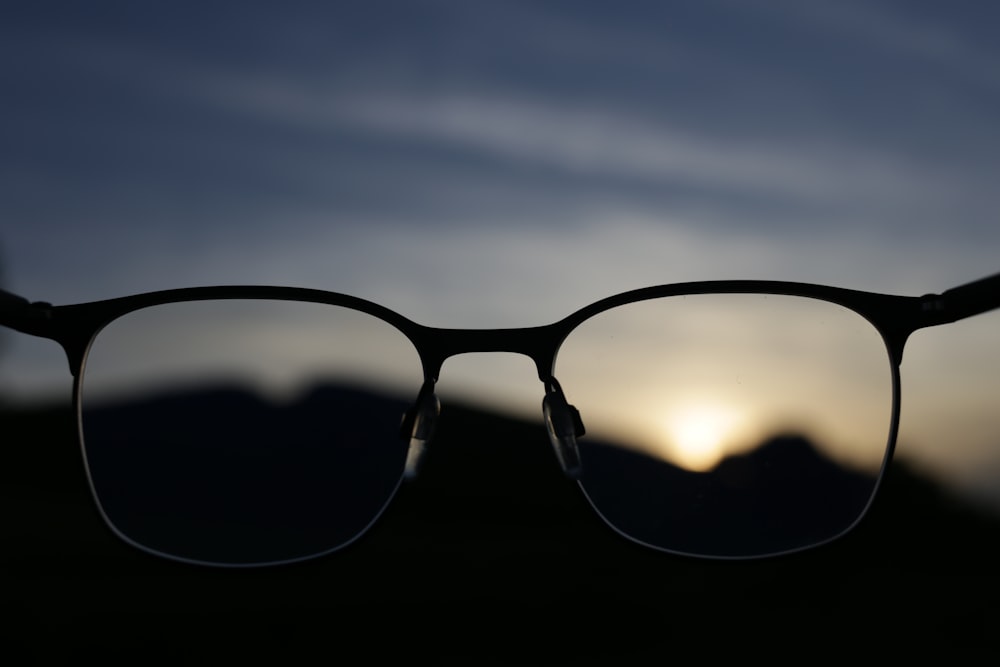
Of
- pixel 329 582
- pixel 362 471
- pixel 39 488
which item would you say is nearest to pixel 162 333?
pixel 362 471

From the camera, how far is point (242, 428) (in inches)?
30.7

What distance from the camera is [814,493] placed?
787 millimetres

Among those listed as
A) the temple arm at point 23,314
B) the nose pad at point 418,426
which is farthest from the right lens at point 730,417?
the temple arm at point 23,314

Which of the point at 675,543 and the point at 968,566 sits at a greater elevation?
the point at 675,543

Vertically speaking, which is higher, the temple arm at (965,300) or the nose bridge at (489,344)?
the temple arm at (965,300)

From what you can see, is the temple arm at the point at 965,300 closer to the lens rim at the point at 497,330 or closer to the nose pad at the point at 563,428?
the lens rim at the point at 497,330

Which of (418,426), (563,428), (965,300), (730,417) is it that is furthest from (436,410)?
(965,300)

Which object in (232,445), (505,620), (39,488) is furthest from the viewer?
(39,488)

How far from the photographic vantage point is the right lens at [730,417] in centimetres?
78

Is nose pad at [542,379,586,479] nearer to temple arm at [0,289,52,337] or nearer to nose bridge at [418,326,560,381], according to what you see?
nose bridge at [418,326,560,381]

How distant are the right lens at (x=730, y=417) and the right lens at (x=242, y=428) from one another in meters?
0.23

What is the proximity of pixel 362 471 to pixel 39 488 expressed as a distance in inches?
Answer: 39.7

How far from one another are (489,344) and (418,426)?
119 millimetres

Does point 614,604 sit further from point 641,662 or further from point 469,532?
point 469,532
